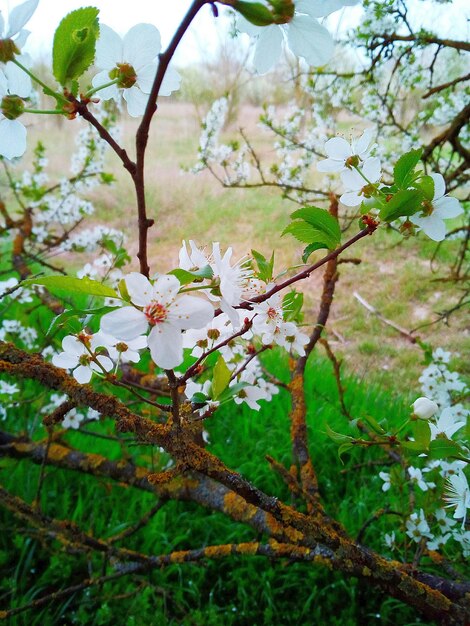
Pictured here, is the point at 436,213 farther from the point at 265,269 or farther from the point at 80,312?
the point at 80,312

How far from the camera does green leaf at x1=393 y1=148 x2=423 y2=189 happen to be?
0.33 m

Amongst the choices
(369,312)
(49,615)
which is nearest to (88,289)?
(49,615)

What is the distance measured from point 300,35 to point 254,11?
0.10ft

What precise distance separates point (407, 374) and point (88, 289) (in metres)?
2.07

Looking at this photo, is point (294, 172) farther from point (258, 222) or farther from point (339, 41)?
point (258, 222)

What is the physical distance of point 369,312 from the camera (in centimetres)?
259

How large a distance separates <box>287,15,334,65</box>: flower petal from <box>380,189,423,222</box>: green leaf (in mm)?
99

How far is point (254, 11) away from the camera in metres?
0.23

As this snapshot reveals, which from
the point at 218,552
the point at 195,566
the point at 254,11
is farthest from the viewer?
the point at 195,566

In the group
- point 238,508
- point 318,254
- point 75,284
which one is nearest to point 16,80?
point 75,284

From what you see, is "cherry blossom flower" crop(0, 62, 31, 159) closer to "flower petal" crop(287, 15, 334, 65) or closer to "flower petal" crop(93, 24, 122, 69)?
"flower petal" crop(93, 24, 122, 69)

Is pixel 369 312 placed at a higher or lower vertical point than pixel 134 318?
higher

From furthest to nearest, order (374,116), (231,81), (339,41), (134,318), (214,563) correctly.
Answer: (231,81) < (374,116) < (339,41) < (214,563) < (134,318)

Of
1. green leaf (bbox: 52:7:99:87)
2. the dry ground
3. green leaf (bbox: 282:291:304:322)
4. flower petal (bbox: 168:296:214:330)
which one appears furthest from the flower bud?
the dry ground
